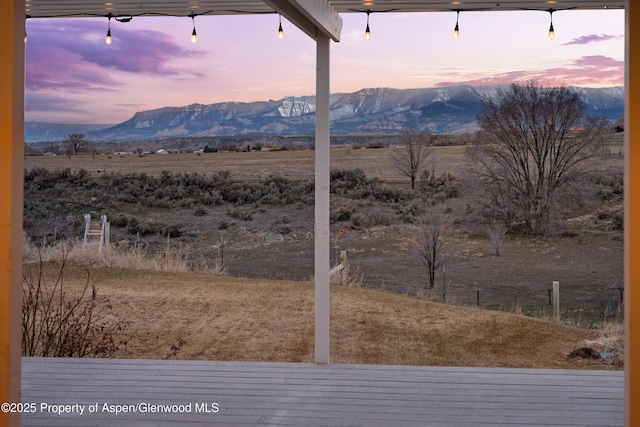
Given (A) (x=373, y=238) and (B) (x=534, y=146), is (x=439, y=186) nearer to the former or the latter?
(A) (x=373, y=238)

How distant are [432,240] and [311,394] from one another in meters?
8.29

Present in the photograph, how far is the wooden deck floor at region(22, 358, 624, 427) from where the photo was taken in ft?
11.6

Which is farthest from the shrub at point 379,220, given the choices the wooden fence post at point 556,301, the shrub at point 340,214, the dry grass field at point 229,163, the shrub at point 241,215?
the wooden fence post at point 556,301

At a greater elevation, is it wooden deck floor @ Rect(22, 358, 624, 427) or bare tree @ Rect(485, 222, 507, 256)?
bare tree @ Rect(485, 222, 507, 256)

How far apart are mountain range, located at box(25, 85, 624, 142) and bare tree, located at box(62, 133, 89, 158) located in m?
0.15

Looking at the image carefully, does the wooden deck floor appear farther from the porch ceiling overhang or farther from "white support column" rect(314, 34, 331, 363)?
the porch ceiling overhang

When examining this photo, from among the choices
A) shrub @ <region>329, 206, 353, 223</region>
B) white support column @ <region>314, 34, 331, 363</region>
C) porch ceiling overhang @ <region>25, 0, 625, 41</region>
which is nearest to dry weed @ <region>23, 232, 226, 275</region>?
shrub @ <region>329, 206, 353, 223</region>

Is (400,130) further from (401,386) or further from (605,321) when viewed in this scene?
(401,386)

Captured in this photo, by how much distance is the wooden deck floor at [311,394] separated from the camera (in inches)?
140

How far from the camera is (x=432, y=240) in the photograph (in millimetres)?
11992

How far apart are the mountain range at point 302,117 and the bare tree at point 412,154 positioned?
0.55 feet

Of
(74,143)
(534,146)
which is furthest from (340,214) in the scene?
(74,143)

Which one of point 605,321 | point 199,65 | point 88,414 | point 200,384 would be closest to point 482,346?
point 605,321

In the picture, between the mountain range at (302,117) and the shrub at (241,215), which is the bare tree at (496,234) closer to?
the mountain range at (302,117)
